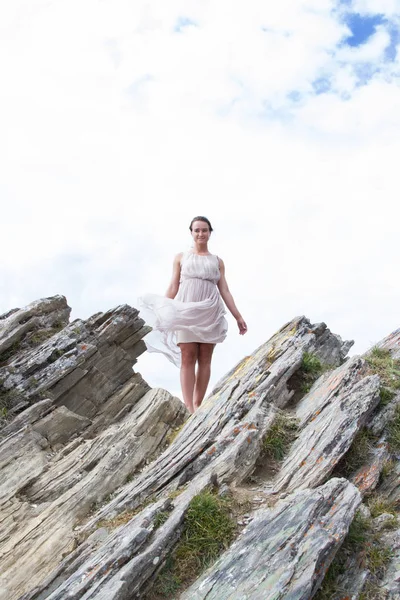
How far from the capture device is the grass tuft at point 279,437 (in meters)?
10.5

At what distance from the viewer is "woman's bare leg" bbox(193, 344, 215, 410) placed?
16641mm

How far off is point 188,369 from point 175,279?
2.77 meters

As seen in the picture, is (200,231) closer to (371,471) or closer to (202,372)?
(202,372)

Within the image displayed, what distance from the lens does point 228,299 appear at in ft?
56.5

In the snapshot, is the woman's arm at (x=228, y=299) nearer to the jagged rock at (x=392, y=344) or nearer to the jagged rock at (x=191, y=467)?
the jagged rock at (x=191, y=467)

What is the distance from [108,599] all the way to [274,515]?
261 cm

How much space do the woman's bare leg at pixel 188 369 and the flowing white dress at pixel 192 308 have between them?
28cm

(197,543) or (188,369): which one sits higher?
(188,369)

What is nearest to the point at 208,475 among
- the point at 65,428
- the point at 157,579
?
the point at 157,579

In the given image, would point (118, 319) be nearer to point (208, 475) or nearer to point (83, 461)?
point (83, 461)

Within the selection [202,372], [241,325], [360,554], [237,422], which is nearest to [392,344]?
[241,325]

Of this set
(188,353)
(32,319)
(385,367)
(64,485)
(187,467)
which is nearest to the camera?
(187,467)

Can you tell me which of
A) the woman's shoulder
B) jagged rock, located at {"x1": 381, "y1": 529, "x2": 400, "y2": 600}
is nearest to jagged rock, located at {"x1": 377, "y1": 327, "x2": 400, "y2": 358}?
the woman's shoulder

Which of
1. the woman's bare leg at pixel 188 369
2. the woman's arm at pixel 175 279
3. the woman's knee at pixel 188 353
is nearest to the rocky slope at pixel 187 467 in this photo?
the woman's bare leg at pixel 188 369
